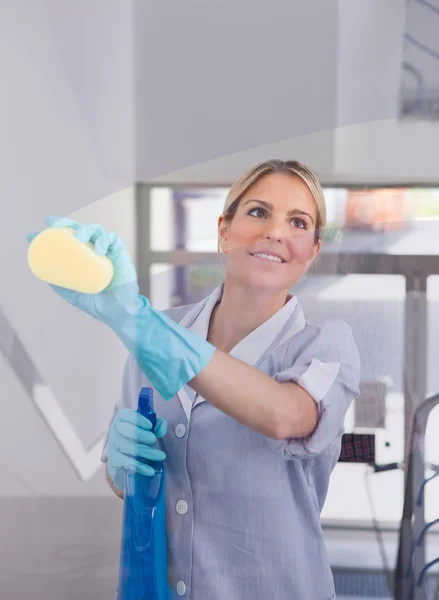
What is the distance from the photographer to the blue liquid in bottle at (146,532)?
2.53ft

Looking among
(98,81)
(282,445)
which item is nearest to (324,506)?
(282,445)

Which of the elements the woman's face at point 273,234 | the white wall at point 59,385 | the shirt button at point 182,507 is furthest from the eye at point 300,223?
the shirt button at point 182,507

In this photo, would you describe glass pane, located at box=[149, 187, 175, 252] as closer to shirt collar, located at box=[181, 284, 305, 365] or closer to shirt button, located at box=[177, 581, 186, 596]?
shirt collar, located at box=[181, 284, 305, 365]

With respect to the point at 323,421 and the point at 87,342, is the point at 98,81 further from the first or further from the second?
the point at 323,421

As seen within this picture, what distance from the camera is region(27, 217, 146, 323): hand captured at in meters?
0.71

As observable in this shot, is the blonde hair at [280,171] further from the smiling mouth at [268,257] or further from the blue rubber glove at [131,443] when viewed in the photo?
the blue rubber glove at [131,443]

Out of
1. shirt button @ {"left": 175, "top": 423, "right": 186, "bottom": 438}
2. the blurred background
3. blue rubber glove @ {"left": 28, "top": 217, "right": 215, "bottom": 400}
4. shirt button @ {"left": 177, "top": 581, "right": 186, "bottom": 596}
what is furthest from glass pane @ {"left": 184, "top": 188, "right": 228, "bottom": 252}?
shirt button @ {"left": 177, "top": 581, "right": 186, "bottom": 596}

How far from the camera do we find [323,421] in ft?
2.38

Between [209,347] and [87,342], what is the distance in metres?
0.23

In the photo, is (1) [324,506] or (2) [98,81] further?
(2) [98,81]

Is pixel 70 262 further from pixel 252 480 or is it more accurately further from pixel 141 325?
pixel 252 480

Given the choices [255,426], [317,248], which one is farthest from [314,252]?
[255,426]

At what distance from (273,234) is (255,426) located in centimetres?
22

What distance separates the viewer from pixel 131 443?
0.79m
